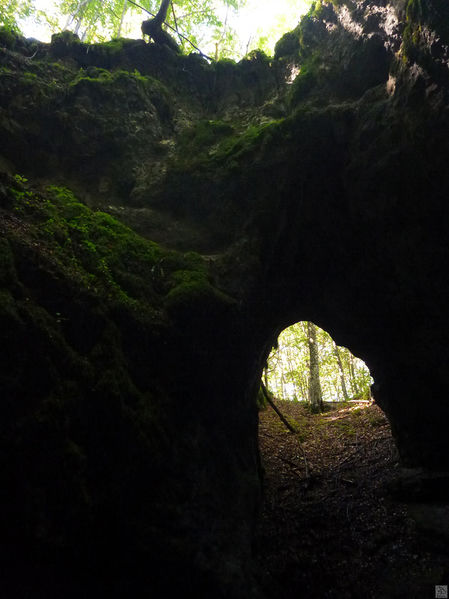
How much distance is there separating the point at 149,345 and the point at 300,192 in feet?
15.7

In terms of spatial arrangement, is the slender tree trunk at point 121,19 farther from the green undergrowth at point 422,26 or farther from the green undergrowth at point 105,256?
the green undergrowth at point 422,26

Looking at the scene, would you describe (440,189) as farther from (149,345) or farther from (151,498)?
(151,498)

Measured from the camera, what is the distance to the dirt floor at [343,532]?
17.9ft

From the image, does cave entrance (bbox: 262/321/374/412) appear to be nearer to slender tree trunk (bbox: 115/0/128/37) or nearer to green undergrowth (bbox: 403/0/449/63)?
green undergrowth (bbox: 403/0/449/63)

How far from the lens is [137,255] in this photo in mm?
6316

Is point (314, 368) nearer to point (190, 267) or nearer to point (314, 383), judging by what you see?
point (314, 383)

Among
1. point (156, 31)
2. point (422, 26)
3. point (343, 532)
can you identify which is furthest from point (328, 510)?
point (156, 31)

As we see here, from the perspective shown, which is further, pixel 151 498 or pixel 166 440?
pixel 166 440

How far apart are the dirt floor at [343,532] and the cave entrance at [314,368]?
6.22 meters

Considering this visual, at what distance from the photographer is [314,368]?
16469 millimetres

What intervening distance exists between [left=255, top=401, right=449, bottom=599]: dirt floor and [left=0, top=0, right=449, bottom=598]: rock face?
91 centimetres

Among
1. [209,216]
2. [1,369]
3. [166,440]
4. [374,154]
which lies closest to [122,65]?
[209,216]

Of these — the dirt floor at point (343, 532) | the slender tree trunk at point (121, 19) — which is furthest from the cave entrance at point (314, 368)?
the slender tree trunk at point (121, 19)

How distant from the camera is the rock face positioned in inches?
157
